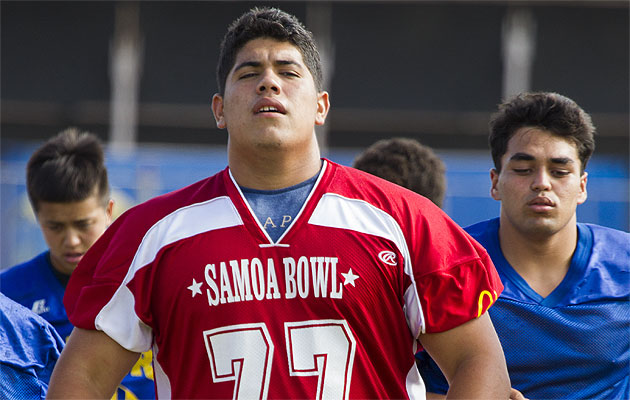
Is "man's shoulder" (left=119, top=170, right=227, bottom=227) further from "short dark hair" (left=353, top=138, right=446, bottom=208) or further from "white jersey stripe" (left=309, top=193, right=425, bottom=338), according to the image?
"short dark hair" (left=353, top=138, right=446, bottom=208)

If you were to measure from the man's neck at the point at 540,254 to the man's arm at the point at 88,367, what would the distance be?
1.80 meters

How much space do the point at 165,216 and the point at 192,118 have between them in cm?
1077

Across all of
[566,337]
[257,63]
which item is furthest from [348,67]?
[257,63]

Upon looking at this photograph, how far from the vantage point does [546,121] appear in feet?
12.9

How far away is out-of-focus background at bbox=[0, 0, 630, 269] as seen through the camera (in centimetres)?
1317

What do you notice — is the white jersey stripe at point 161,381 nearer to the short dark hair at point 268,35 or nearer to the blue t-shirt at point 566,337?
the short dark hair at point 268,35

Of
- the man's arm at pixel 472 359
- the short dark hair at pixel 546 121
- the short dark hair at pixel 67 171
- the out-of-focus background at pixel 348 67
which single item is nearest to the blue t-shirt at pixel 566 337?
the short dark hair at pixel 546 121

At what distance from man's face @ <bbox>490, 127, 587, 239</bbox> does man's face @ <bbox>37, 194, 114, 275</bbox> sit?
206 cm

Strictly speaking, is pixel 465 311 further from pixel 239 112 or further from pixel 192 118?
pixel 192 118

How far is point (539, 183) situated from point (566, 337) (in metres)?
0.65

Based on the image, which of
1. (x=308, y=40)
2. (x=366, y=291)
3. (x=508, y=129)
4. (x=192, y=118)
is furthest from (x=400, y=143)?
(x=192, y=118)

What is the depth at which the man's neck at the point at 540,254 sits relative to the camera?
12.4 ft

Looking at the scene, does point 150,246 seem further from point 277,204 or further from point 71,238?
point 71,238

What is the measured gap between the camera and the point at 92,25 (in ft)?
44.0
